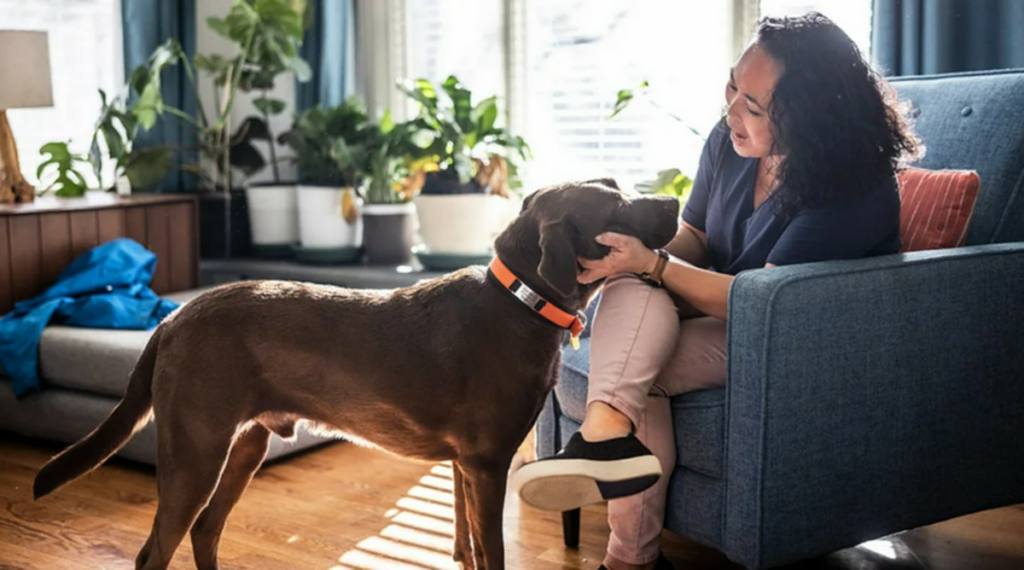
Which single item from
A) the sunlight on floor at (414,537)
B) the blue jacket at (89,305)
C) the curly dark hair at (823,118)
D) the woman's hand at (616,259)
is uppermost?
the curly dark hair at (823,118)

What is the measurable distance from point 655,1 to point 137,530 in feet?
7.89

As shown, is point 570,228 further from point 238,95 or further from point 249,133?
point 238,95

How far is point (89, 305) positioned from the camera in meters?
3.30

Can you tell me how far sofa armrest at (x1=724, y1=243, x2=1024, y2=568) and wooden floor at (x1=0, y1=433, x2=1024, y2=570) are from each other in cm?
36

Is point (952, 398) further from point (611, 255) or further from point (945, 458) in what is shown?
point (611, 255)

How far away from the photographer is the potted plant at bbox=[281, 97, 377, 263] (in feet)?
13.2

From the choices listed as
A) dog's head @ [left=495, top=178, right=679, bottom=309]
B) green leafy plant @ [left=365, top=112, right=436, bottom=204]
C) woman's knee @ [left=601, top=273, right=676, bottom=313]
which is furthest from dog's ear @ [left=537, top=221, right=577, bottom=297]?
green leafy plant @ [left=365, top=112, right=436, bottom=204]

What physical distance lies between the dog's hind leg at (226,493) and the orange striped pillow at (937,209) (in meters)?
1.40

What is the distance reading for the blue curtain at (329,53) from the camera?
437 cm

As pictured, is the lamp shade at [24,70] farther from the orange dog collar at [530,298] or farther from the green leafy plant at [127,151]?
the orange dog collar at [530,298]

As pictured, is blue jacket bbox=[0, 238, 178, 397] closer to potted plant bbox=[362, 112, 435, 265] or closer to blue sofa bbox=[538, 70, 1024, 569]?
potted plant bbox=[362, 112, 435, 265]

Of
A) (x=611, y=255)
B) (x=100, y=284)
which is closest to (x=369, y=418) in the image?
(x=611, y=255)

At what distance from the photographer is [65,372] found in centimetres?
315

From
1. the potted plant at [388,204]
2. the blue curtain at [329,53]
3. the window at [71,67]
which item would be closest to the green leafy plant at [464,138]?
the potted plant at [388,204]
